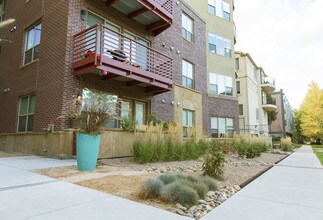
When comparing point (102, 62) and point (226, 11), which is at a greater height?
point (226, 11)

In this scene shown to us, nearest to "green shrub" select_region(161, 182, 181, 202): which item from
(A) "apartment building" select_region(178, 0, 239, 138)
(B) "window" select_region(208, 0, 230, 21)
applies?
(A) "apartment building" select_region(178, 0, 239, 138)

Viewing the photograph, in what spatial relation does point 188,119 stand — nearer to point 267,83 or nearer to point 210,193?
point 210,193

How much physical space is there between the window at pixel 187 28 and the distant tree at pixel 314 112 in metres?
27.5

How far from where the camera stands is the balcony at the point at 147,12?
1101 centimetres

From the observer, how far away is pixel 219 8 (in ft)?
67.8

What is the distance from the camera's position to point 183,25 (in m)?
16.6

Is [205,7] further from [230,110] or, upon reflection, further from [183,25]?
[230,110]

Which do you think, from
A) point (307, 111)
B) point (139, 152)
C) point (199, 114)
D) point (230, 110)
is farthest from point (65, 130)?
point (307, 111)

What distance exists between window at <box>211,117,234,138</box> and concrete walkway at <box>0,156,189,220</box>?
15362 millimetres

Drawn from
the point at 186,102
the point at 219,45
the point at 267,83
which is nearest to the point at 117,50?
the point at 186,102

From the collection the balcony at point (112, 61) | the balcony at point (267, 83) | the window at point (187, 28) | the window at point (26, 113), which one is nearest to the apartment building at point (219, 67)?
the window at point (187, 28)

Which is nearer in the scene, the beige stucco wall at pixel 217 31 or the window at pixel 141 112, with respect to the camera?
the window at pixel 141 112

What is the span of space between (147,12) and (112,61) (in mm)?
4598

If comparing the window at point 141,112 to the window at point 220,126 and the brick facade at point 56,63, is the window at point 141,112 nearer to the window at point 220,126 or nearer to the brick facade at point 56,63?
the brick facade at point 56,63
